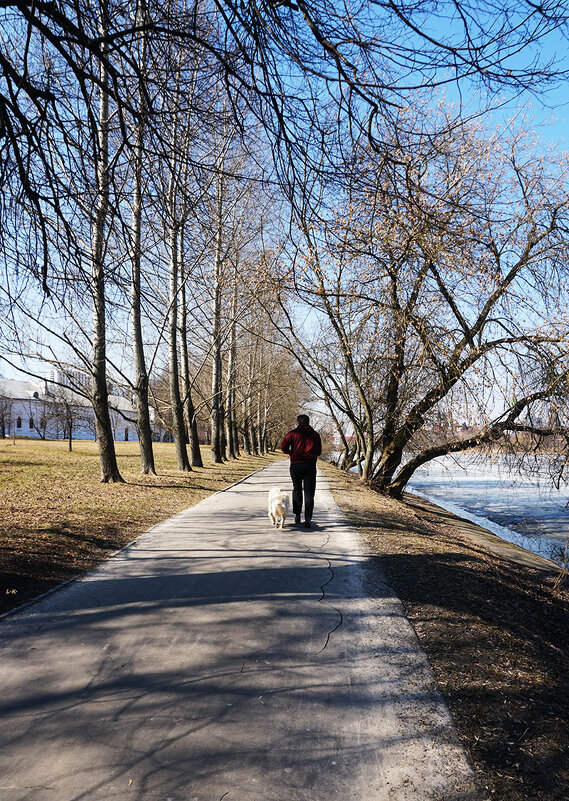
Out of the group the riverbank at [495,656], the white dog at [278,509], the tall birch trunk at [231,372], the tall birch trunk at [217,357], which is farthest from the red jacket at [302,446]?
the tall birch trunk at [217,357]

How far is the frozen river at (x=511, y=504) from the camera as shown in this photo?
12.3 metres

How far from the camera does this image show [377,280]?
14102 mm

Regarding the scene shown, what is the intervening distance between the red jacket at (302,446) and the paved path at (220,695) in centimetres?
319

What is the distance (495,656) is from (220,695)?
2.28 m

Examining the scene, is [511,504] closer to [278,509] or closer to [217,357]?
[217,357]

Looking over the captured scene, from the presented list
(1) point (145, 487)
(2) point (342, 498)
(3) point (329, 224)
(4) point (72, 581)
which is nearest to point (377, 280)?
(2) point (342, 498)

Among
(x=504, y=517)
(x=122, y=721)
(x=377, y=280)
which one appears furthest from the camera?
(x=504, y=517)

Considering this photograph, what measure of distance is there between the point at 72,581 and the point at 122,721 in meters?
2.81

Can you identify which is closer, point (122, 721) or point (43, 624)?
point (122, 721)

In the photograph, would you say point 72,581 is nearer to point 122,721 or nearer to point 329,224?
point 122,721

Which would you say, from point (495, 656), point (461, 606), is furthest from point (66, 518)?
point (495, 656)

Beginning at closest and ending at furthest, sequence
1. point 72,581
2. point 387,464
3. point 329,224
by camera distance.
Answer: point 329,224
point 72,581
point 387,464

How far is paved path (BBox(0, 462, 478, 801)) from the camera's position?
260 centimetres

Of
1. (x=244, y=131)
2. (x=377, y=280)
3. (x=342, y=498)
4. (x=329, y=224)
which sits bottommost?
(x=342, y=498)
